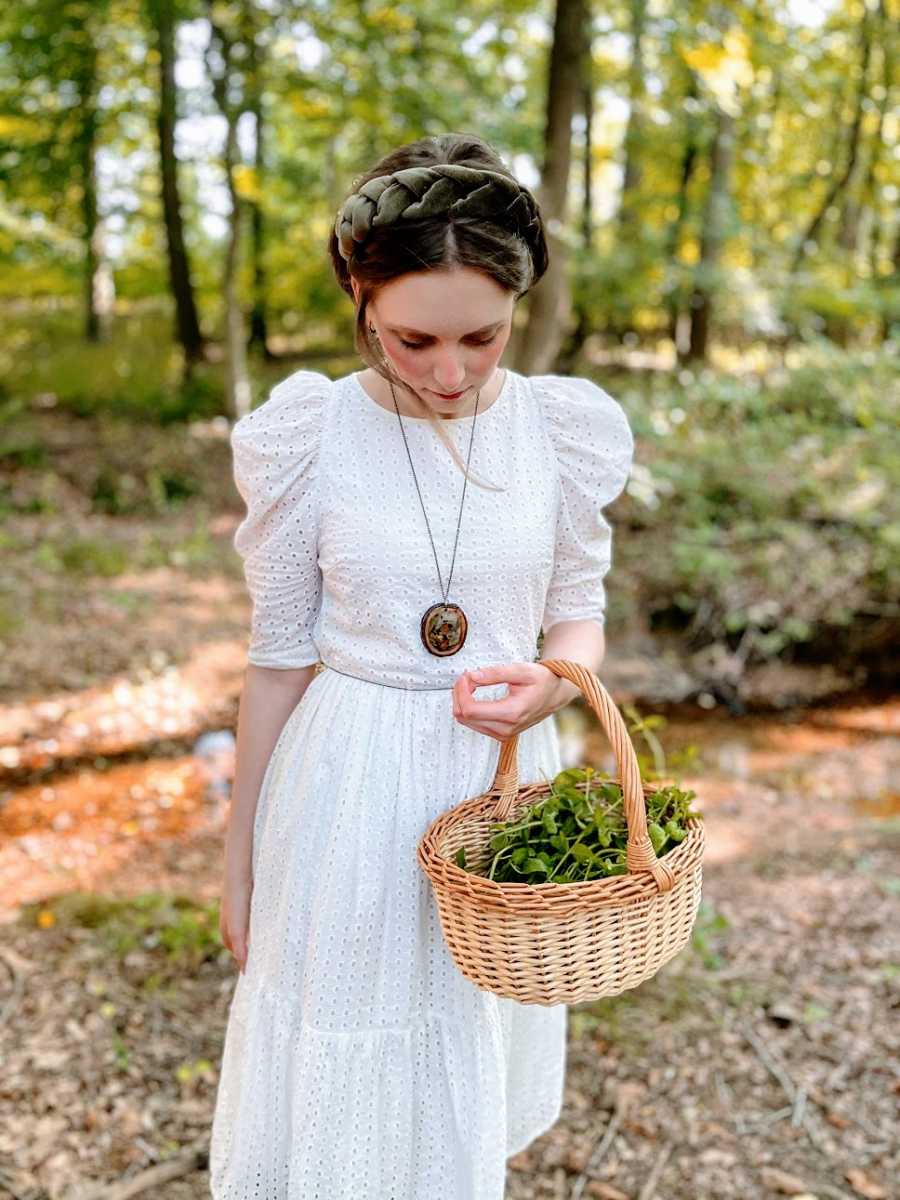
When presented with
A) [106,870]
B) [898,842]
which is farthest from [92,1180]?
[898,842]

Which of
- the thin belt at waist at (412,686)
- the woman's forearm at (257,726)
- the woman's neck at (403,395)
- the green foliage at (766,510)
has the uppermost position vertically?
the woman's neck at (403,395)

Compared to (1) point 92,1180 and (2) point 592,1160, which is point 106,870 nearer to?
(1) point 92,1180

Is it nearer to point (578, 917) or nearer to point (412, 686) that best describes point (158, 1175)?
point (412, 686)

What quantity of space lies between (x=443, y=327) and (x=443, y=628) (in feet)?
1.44

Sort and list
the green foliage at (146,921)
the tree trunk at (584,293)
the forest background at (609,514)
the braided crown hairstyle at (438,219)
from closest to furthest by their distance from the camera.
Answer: the braided crown hairstyle at (438,219), the forest background at (609,514), the green foliage at (146,921), the tree trunk at (584,293)

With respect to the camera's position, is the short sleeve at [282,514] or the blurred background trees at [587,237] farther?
the blurred background trees at [587,237]

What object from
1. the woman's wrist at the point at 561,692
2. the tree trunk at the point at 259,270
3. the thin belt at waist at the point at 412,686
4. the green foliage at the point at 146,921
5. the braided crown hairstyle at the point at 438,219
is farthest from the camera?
the tree trunk at the point at 259,270

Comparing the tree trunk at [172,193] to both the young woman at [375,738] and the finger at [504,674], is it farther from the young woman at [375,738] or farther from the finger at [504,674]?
the finger at [504,674]

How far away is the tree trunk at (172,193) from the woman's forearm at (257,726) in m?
8.23

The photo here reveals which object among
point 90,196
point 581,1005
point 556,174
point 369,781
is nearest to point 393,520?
point 369,781

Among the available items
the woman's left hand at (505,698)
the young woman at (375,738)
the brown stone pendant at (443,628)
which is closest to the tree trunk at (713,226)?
the young woman at (375,738)

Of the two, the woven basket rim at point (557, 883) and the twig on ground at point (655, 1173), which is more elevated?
the woven basket rim at point (557, 883)

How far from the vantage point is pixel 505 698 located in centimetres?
150

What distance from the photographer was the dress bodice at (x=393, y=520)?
1.62 metres
